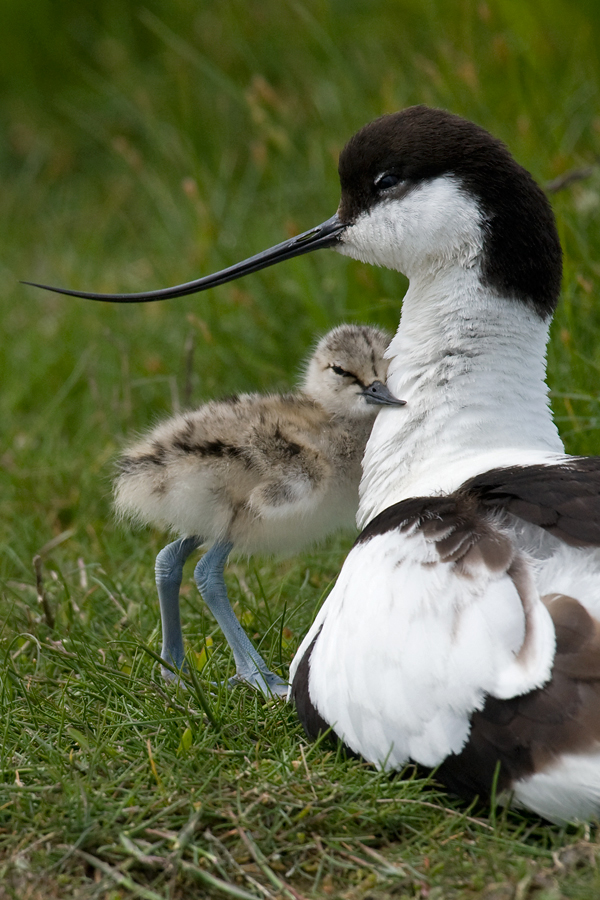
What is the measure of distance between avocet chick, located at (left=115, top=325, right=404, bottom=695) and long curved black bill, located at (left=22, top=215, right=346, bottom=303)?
0.29m

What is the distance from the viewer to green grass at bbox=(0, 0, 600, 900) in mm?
2359

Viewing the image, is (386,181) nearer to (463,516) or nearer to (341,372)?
(341,372)

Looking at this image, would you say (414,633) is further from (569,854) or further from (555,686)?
(569,854)

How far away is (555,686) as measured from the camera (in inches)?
88.0

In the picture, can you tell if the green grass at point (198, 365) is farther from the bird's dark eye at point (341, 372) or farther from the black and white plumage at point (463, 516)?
the bird's dark eye at point (341, 372)

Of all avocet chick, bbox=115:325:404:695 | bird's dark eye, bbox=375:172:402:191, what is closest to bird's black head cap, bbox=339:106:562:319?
bird's dark eye, bbox=375:172:402:191

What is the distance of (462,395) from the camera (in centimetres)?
294

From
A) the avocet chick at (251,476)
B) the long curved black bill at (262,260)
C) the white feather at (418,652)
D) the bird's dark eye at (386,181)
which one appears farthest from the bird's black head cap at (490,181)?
the white feather at (418,652)

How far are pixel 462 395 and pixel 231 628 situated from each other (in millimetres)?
914

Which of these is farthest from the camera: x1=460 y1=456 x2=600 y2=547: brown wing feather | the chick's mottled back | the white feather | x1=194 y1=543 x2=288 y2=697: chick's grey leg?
the chick's mottled back

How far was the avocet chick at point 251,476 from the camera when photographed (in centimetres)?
313

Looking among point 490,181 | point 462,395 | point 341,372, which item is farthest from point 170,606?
point 490,181

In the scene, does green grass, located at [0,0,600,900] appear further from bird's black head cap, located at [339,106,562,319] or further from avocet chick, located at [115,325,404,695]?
bird's black head cap, located at [339,106,562,319]

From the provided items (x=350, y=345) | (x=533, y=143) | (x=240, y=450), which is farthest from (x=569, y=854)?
(x=533, y=143)
